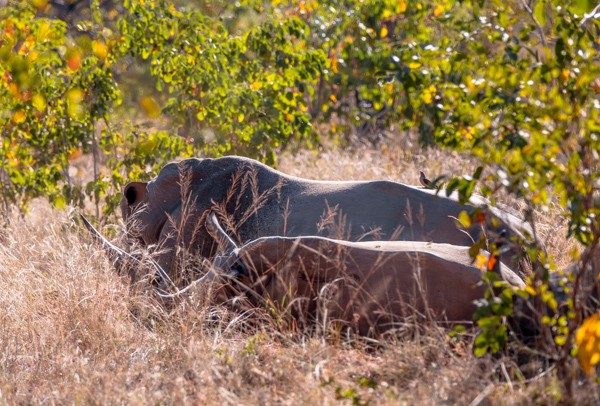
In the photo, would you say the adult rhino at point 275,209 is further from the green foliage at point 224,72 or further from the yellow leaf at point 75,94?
the green foliage at point 224,72

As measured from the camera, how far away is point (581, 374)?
12.7 ft

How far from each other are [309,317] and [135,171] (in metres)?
3.77

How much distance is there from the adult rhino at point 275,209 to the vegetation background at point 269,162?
576mm

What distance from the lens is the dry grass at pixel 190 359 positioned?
12.7 feet

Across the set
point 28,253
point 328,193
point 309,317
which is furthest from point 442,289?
point 28,253

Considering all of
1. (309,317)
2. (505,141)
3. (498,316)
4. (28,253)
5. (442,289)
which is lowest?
(28,253)

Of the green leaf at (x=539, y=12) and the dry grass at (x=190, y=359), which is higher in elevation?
the green leaf at (x=539, y=12)

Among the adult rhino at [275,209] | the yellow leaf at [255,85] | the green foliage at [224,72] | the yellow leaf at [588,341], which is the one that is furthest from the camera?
the yellow leaf at [255,85]

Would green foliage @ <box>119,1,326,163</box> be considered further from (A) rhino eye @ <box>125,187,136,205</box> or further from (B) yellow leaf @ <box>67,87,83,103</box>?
(A) rhino eye @ <box>125,187,136,205</box>

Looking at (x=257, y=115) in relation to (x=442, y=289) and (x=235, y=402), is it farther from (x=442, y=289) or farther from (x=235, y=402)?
(x=235, y=402)

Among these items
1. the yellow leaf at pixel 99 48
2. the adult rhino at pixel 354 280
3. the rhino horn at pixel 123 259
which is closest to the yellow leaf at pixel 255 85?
the yellow leaf at pixel 99 48

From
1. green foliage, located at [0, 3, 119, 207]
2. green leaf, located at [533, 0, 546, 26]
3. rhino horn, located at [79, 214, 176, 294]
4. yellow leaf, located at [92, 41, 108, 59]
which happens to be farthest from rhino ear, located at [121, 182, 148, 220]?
green leaf, located at [533, 0, 546, 26]

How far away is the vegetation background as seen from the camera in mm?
3674

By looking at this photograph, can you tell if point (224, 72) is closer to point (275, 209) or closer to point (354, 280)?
point (275, 209)
